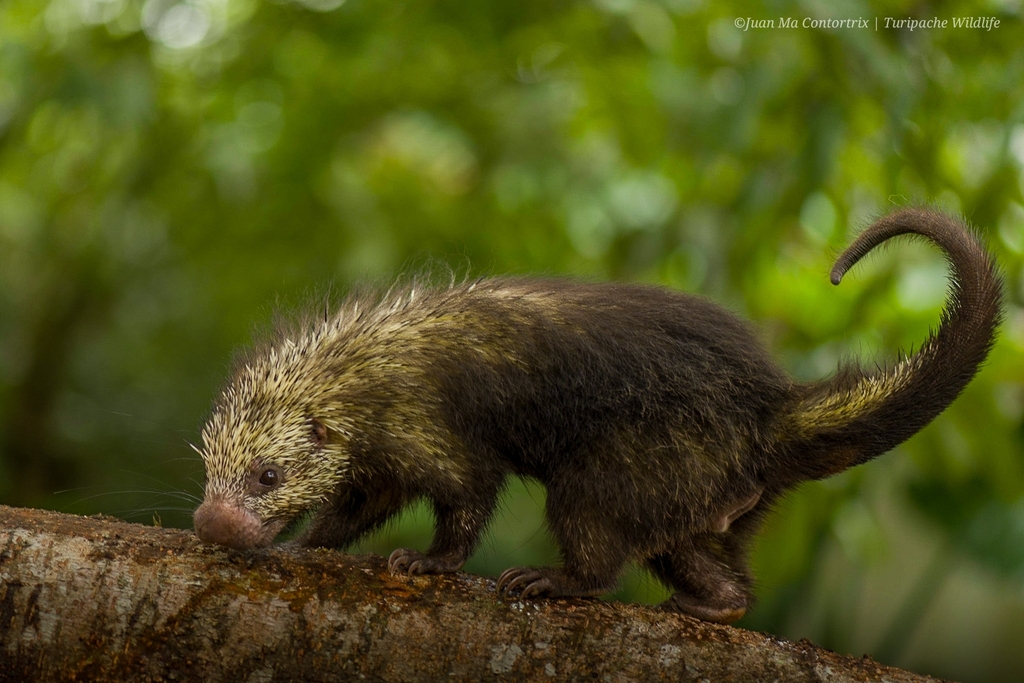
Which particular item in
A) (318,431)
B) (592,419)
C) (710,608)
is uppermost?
(592,419)

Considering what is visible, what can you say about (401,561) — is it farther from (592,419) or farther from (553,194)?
(553,194)

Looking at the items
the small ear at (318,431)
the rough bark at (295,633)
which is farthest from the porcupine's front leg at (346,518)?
the rough bark at (295,633)

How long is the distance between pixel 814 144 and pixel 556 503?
1834mm

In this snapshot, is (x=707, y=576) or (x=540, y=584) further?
(x=707, y=576)

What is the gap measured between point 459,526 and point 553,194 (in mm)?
2763

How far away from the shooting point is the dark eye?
2977mm

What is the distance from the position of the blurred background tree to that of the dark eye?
0.33 m

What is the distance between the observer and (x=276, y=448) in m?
2.98

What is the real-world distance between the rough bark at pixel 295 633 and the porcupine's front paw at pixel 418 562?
114mm

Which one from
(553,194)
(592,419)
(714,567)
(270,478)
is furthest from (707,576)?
(553,194)

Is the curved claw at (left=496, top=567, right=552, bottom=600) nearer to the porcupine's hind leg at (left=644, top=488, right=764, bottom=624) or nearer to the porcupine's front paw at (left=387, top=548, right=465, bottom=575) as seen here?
the porcupine's front paw at (left=387, top=548, right=465, bottom=575)

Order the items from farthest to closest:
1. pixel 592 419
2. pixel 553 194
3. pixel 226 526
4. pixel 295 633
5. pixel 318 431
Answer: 1. pixel 553 194
2. pixel 318 431
3. pixel 592 419
4. pixel 226 526
5. pixel 295 633

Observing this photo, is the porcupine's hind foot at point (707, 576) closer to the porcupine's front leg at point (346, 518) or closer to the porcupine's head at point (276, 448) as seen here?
the porcupine's front leg at point (346, 518)

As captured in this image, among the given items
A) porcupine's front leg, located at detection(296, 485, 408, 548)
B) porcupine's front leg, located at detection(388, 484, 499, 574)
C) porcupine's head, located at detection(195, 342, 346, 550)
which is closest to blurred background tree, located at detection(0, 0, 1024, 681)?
porcupine's head, located at detection(195, 342, 346, 550)
